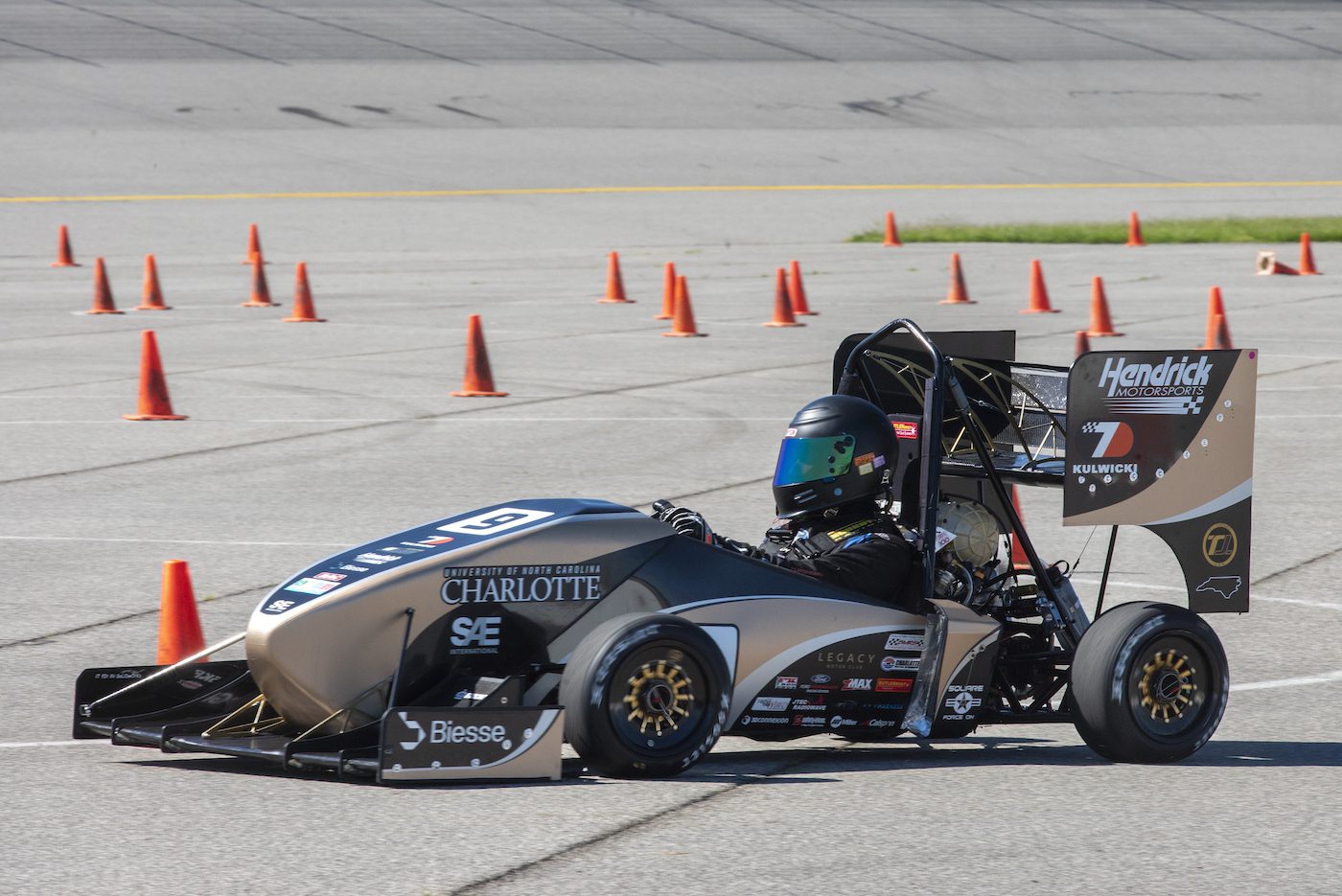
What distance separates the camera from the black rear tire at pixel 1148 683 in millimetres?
5844

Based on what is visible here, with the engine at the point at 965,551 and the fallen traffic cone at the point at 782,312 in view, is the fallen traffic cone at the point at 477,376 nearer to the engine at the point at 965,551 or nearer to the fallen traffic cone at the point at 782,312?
the fallen traffic cone at the point at 782,312

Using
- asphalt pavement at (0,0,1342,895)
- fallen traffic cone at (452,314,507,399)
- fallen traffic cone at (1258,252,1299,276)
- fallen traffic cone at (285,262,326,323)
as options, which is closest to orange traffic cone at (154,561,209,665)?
asphalt pavement at (0,0,1342,895)

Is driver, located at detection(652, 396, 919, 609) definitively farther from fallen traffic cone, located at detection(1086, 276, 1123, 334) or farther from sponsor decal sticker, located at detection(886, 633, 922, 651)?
fallen traffic cone, located at detection(1086, 276, 1123, 334)

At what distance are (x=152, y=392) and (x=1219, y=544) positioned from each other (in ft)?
30.2

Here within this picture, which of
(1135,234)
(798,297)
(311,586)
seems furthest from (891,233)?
(311,586)

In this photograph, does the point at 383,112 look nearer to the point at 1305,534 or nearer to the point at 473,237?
the point at 473,237

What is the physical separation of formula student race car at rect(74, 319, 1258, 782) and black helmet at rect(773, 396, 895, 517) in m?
0.07

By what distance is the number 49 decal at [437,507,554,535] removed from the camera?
5.76m

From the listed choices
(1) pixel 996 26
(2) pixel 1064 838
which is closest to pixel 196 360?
(2) pixel 1064 838

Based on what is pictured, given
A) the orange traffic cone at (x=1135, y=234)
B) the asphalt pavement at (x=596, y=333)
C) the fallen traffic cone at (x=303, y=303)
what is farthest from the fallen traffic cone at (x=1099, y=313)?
the orange traffic cone at (x=1135, y=234)

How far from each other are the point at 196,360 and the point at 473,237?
12.8 meters

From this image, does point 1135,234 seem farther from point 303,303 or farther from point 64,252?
point 64,252

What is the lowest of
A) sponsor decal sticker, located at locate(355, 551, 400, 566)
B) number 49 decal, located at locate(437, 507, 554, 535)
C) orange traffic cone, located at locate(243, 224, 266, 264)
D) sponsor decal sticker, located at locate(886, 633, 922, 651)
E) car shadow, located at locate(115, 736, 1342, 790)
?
car shadow, located at locate(115, 736, 1342, 790)

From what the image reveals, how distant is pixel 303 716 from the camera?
5.55 m
